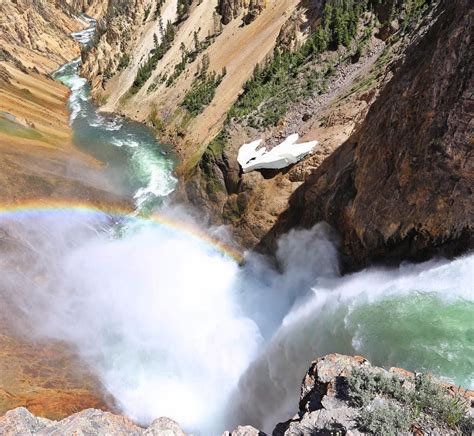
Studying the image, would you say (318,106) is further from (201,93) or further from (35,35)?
(35,35)

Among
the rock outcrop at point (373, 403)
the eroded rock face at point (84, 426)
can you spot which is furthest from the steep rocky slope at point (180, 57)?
the rock outcrop at point (373, 403)

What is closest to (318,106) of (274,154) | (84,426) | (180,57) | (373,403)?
(274,154)

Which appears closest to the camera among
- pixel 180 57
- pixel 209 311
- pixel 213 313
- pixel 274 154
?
pixel 213 313

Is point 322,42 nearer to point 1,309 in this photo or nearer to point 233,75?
point 233,75

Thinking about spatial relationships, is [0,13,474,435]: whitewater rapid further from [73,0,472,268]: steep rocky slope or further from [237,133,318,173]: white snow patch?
[237,133,318,173]: white snow patch

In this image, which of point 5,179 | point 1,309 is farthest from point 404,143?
point 5,179

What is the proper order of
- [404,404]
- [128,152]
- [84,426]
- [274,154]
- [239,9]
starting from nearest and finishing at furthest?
[404,404] → [84,426] → [274,154] → [128,152] → [239,9]
